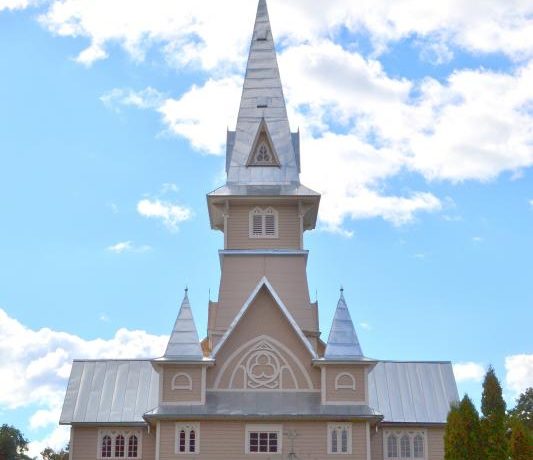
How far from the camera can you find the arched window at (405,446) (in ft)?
149

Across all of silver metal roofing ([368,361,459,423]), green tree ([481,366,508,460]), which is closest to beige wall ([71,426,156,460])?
silver metal roofing ([368,361,459,423])

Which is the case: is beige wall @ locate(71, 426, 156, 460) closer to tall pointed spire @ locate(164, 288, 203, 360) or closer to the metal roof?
the metal roof

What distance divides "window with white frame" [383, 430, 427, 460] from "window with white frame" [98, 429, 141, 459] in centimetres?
1054

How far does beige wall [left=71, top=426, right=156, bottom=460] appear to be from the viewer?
4481 cm

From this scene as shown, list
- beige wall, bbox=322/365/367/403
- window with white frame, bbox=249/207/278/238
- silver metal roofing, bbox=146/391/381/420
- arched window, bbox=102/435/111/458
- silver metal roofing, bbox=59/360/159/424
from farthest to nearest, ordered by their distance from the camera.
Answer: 1. window with white frame, bbox=249/207/278/238
2. silver metal roofing, bbox=59/360/159/424
3. arched window, bbox=102/435/111/458
4. beige wall, bbox=322/365/367/403
5. silver metal roofing, bbox=146/391/381/420

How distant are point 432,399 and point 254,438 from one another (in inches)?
369

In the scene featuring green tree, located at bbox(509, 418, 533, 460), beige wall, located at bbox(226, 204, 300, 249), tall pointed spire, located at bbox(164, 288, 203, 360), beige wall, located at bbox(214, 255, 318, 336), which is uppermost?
beige wall, located at bbox(226, 204, 300, 249)

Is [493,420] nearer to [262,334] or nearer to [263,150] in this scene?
[262,334]

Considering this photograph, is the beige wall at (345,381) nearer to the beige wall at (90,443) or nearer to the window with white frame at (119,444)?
the beige wall at (90,443)

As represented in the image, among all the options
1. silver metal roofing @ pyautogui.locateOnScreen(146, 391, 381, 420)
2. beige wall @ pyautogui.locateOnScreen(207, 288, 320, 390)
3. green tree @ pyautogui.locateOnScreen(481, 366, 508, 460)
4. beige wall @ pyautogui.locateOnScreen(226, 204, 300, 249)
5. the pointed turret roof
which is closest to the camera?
green tree @ pyautogui.locateOnScreen(481, 366, 508, 460)

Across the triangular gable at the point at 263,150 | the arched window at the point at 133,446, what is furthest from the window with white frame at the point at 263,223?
the arched window at the point at 133,446

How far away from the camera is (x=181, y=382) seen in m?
41.8

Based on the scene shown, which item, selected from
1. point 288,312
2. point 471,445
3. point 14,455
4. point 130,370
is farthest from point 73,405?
point 14,455

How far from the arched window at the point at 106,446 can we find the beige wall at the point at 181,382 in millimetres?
5083
